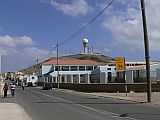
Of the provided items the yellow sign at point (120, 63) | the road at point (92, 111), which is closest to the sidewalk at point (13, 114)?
the road at point (92, 111)

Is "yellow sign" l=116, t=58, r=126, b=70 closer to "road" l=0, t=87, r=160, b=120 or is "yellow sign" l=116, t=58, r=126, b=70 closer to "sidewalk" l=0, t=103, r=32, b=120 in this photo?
"road" l=0, t=87, r=160, b=120

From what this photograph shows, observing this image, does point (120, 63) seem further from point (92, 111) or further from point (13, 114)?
point (13, 114)

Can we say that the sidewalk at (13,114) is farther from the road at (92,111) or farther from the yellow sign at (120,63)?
the yellow sign at (120,63)

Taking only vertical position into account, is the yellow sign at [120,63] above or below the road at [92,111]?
above

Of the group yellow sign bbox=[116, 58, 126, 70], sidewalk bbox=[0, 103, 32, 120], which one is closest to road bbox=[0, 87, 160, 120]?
sidewalk bbox=[0, 103, 32, 120]

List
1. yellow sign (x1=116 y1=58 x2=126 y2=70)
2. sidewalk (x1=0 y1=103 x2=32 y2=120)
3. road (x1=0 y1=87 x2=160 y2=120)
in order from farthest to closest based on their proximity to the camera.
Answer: yellow sign (x1=116 y1=58 x2=126 y2=70), road (x1=0 y1=87 x2=160 y2=120), sidewalk (x1=0 y1=103 x2=32 y2=120)

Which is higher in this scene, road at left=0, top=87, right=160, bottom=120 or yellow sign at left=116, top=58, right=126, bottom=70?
yellow sign at left=116, top=58, right=126, bottom=70

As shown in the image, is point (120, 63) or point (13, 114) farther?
point (120, 63)

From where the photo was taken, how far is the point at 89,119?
1820 cm

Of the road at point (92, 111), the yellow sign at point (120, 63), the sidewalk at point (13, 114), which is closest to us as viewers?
the sidewalk at point (13, 114)

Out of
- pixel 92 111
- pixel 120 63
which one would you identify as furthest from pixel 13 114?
pixel 120 63

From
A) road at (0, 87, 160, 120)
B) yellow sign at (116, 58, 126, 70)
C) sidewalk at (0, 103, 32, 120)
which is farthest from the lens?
yellow sign at (116, 58, 126, 70)

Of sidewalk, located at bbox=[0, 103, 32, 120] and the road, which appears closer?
sidewalk, located at bbox=[0, 103, 32, 120]

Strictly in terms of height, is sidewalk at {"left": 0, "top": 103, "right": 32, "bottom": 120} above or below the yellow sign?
below
